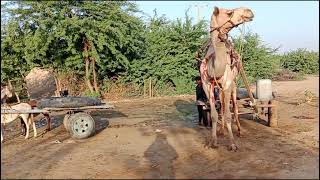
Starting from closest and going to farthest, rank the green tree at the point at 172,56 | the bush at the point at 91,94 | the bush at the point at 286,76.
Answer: the bush at the point at 91,94 < the green tree at the point at 172,56 < the bush at the point at 286,76

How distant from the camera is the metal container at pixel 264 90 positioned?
11.6 meters

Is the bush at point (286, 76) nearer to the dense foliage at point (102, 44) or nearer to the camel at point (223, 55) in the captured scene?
the dense foliage at point (102, 44)

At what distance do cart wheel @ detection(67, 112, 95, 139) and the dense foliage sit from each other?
8778 mm

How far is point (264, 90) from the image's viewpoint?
38.5 ft

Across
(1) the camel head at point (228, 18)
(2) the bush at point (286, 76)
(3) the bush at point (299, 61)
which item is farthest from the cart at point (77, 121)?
(3) the bush at point (299, 61)

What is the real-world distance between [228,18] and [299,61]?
28389mm

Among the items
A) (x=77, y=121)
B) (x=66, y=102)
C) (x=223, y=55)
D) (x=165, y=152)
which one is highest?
(x=223, y=55)

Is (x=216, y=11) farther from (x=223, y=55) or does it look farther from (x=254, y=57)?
(x=254, y=57)

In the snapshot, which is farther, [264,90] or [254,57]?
[254,57]

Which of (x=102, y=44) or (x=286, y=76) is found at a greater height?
(x=102, y=44)

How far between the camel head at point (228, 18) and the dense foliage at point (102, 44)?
34.9 ft

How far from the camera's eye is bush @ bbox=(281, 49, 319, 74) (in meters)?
35.6

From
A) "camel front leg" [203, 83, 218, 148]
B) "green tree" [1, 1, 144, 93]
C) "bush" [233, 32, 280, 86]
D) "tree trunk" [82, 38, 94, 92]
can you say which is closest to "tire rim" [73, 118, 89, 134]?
"camel front leg" [203, 83, 218, 148]

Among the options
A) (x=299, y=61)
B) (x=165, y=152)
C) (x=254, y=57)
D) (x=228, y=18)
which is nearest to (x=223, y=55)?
(x=228, y=18)
